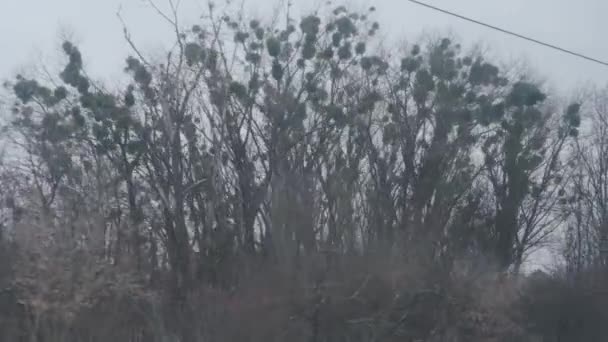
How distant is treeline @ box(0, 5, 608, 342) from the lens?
70.4 ft

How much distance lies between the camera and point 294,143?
34.3 metres

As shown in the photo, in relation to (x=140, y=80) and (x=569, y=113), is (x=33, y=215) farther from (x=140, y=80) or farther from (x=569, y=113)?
(x=569, y=113)

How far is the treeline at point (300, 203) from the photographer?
21.5 m

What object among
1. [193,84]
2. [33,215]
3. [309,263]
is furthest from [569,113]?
[33,215]

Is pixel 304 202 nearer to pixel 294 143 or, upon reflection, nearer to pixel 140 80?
pixel 294 143

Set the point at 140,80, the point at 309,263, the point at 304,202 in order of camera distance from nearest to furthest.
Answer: the point at 309,263 → the point at 304,202 → the point at 140,80

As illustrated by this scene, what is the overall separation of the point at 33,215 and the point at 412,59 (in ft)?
61.1

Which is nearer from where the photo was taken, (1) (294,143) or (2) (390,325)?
(2) (390,325)

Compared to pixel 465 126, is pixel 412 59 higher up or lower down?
higher up

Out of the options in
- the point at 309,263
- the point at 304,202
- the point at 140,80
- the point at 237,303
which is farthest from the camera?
the point at 140,80

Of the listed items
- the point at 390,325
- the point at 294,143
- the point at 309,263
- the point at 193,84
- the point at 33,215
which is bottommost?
the point at 390,325

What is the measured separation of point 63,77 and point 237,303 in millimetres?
14113

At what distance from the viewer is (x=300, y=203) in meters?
29.5

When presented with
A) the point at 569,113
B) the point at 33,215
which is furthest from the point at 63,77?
the point at 569,113
